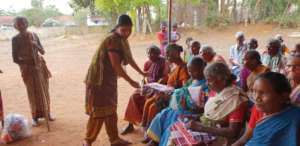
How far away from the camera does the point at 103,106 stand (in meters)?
3.65

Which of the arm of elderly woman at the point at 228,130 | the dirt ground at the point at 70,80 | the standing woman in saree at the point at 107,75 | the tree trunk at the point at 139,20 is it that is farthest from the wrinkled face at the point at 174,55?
the tree trunk at the point at 139,20

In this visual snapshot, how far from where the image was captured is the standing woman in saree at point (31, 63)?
4523 millimetres

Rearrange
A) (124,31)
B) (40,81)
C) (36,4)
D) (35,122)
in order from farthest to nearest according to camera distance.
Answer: (36,4) < (35,122) < (40,81) < (124,31)

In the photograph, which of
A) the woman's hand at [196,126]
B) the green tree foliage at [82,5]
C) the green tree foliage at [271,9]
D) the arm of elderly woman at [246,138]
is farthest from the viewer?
the green tree foliage at [82,5]

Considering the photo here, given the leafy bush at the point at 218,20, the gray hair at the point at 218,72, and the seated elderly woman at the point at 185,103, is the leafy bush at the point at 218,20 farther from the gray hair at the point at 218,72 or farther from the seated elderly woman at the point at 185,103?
the gray hair at the point at 218,72

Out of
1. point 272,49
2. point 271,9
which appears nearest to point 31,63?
point 272,49

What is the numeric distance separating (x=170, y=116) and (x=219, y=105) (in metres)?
0.72

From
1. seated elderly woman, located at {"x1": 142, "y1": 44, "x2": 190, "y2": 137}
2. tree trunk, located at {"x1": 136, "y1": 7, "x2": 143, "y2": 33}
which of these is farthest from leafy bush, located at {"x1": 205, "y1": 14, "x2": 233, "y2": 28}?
seated elderly woman, located at {"x1": 142, "y1": 44, "x2": 190, "y2": 137}

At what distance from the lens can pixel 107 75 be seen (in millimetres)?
3566

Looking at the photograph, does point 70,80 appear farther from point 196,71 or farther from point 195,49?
point 196,71

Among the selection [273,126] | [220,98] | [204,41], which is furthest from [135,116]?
[204,41]

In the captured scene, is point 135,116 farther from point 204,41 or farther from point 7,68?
point 204,41

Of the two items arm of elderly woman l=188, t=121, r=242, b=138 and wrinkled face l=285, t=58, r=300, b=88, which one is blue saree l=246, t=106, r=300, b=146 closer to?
arm of elderly woman l=188, t=121, r=242, b=138

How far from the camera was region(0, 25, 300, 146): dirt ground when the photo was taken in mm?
4393
